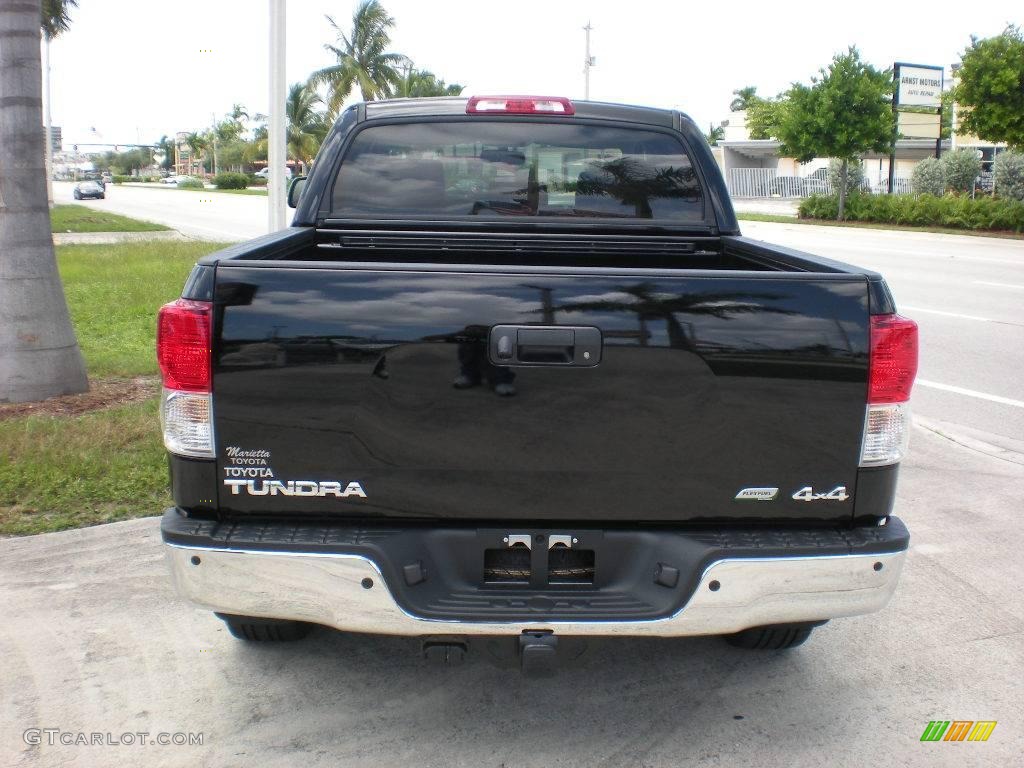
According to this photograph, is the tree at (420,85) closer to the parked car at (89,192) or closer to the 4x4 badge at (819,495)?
the parked car at (89,192)

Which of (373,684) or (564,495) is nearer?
(564,495)

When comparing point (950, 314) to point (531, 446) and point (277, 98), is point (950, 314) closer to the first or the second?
point (277, 98)

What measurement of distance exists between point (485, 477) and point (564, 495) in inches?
9.4

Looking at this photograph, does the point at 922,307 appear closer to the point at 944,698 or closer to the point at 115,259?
the point at 944,698

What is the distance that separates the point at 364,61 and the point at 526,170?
164 feet

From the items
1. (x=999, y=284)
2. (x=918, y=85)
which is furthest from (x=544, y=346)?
(x=918, y=85)

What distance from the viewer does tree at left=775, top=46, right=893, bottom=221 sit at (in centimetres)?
3359

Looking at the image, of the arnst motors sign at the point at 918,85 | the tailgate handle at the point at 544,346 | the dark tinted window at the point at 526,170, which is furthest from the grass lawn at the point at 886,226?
the tailgate handle at the point at 544,346

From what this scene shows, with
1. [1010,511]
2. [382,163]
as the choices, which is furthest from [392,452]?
[1010,511]

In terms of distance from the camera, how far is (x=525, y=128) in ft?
15.3

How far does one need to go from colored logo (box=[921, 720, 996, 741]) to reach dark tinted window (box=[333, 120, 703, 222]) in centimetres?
230

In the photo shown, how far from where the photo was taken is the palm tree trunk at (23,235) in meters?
7.26

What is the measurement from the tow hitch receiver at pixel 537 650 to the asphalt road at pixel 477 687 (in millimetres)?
501

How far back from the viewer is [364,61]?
5188 cm
